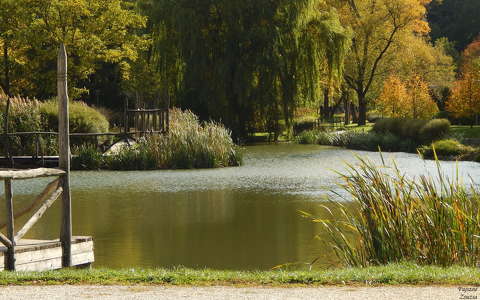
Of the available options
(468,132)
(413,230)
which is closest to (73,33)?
(468,132)

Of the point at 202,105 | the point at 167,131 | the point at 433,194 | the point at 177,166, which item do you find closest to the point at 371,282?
the point at 433,194

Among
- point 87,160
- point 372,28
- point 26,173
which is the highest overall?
point 372,28

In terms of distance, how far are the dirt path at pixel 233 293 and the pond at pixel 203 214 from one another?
12.8 ft

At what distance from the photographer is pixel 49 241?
37.2 ft

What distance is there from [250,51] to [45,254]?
28302 mm

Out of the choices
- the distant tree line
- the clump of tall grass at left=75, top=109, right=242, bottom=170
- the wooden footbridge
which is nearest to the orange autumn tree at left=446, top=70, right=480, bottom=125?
the distant tree line

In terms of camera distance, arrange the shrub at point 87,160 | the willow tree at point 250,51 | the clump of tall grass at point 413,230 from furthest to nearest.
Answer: the willow tree at point 250,51 → the shrub at point 87,160 → the clump of tall grass at point 413,230

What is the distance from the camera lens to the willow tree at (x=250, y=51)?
1500 inches

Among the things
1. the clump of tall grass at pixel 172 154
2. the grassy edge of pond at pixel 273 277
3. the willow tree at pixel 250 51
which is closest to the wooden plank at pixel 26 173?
the grassy edge of pond at pixel 273 277

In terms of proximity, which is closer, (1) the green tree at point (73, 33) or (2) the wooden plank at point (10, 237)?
(2) the wooden plank at point (10, 237)

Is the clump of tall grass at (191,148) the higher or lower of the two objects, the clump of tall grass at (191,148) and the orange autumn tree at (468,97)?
the lower

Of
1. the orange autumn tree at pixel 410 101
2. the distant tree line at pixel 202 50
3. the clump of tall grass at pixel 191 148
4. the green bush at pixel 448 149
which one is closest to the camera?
the clump of tall grass at pixel 191 148

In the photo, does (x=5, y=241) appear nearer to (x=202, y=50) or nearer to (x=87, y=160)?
(x=87, y=160)

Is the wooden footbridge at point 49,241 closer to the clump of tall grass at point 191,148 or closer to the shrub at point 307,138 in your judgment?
the clump of tall grass at point 191,148
